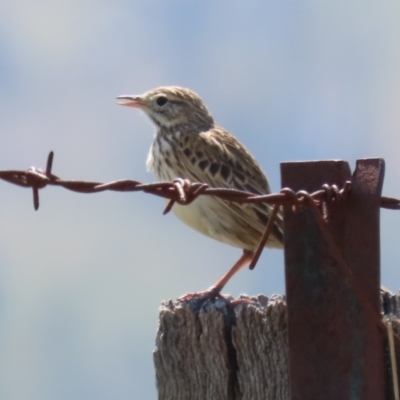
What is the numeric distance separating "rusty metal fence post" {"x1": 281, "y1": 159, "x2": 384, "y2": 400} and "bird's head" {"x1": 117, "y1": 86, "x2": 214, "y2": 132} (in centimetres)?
621

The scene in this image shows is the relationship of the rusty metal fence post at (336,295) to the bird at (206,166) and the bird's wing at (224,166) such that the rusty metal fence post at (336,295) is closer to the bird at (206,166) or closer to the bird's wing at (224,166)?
the bird at (206,166)

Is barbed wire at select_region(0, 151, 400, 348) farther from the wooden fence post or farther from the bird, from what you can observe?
the bird

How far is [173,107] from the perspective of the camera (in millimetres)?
10281

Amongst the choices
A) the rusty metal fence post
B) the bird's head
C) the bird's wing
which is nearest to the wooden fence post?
the rusty metal fence post

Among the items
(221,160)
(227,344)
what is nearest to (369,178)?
(227,344)

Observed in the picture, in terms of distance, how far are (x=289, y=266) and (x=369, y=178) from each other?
0.47 m

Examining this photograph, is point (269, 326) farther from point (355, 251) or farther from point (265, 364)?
point (355, 251)

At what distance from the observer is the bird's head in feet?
33.1

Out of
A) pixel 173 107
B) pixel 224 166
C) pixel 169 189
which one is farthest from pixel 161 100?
pixel 169 189

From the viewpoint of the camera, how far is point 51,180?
373 cm

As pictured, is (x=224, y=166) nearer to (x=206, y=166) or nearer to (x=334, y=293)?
(x=206, y=166)

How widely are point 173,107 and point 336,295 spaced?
667cm

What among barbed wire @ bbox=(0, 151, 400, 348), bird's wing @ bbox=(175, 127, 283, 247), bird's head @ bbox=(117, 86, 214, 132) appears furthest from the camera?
bird's head @ bbox=(117, 86, 214, 132)

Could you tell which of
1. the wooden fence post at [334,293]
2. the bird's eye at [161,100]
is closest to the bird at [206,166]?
the bird's eye at [161,100]
